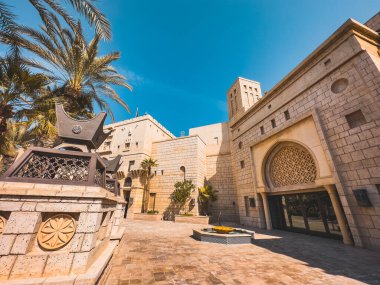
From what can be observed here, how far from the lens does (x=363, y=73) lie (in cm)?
657

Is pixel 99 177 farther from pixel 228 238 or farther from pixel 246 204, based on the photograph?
pixel 246 204

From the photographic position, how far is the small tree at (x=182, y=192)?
16625mm

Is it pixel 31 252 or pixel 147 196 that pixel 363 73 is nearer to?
pixel 31 252

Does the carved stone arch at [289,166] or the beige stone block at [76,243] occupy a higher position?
the carved stone arch at [289,166]

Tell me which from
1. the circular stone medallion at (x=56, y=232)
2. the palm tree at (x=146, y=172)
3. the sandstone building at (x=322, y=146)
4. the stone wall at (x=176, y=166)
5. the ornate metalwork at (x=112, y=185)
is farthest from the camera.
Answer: the palm tree at (x=146, y=172)

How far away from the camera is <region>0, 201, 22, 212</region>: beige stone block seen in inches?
86.4

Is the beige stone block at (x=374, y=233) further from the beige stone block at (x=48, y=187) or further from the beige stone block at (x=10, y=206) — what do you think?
the beige stone block at (x=10, y=206)

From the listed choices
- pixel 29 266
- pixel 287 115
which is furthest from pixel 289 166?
pixel 29 266

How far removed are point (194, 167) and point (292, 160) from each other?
10685 millimetres

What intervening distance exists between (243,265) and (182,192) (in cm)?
1251

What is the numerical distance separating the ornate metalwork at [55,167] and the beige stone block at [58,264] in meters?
1.16

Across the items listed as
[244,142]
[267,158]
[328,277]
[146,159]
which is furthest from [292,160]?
[146,159]

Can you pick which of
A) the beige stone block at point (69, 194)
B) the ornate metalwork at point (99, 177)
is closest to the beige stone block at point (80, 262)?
the beige stone block at point (69, 194)

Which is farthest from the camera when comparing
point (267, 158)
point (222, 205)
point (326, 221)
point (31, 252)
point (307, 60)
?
point (222, 205)
